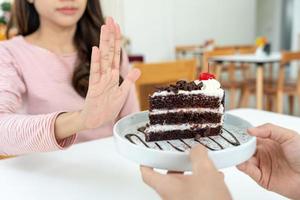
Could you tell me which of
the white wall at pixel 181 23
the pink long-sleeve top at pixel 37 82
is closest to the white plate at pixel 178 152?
the pink long-sleeve top at pixel 37 82

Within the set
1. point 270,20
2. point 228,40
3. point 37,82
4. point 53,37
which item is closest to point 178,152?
point 37,82

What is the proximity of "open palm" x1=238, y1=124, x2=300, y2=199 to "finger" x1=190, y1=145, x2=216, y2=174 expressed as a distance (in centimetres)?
25

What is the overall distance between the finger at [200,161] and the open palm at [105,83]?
0.84 ft

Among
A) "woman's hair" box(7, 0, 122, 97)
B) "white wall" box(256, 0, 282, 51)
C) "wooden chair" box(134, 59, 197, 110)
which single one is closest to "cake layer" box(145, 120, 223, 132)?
"woman's hair" box(7, 0, 122, 97)

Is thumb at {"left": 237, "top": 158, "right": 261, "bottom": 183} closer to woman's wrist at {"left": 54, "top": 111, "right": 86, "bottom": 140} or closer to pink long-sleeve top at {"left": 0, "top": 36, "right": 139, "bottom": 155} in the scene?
woman's wrist at {"left": 54, "top": 111, "right": 86, "bottom": 140}

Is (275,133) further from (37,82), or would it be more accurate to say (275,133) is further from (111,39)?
(37,82)

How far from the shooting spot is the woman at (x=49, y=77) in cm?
88

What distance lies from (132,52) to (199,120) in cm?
527

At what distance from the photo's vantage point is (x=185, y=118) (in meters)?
0.83

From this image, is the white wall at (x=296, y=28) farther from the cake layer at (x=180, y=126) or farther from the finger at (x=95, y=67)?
the finger at (x=95, y=67)

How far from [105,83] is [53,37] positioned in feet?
2.34

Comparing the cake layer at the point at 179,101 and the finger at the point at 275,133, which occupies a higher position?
the cake layer at the point at 179,101

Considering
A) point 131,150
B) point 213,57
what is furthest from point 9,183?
point 213,57

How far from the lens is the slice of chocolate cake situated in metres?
0.82
